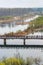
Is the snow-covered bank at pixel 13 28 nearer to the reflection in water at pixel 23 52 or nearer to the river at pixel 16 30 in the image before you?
the river at pixel 16 30

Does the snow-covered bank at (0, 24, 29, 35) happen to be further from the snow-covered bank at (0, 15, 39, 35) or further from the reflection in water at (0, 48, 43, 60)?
the reflection in water at (0, 48, 43, 60)

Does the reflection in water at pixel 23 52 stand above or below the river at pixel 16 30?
below

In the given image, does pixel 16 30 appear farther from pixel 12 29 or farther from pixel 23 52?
pixel 23 52

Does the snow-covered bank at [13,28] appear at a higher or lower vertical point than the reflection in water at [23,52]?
higher

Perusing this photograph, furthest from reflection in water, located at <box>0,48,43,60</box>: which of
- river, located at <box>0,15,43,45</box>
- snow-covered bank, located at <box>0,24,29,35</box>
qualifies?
snow-covered bank, located at <box>0,24,29,35</box>

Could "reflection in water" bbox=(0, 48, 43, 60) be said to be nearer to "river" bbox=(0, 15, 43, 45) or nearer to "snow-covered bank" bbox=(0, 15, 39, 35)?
"river" bbox=(0, 15, 43, 45)

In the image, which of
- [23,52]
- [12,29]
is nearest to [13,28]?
[12,29]

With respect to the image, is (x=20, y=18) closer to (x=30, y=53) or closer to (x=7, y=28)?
(x=7, y=28)

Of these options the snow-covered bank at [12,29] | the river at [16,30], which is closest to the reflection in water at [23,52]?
the river at [16,30]

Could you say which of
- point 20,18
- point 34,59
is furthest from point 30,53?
point 20,18

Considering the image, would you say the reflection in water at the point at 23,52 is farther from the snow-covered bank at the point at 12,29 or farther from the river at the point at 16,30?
the snow-covered bank at the point at 12,29

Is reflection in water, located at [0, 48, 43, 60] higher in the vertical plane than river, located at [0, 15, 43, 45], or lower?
lower

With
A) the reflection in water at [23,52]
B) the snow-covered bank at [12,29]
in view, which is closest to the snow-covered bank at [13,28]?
the snow-covered bank at [12,29]

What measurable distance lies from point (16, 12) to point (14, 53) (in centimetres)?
54
